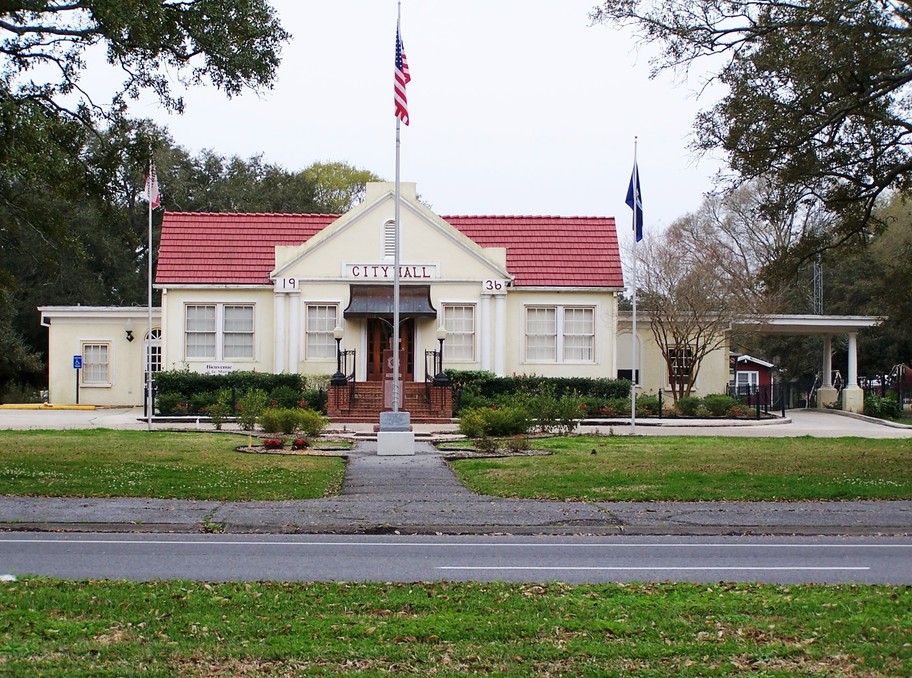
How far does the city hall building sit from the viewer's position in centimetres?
3862

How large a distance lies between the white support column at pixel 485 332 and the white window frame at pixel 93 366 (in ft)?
49.6

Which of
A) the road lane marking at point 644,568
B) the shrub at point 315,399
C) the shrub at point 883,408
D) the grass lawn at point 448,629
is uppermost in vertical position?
the shrub at point 315,399

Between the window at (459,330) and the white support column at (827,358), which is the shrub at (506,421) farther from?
the white support column at (827,358)

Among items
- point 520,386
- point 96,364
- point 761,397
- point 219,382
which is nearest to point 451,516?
point 520,386

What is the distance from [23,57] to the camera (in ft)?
58.9

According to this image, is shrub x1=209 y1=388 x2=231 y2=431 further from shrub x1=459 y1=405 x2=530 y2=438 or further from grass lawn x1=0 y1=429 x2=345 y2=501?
shrub x1=459 y1=405 x2=530 y2=438

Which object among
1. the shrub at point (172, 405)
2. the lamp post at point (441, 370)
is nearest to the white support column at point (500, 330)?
the lamp post at point (441, 370)

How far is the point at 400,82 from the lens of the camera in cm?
2416

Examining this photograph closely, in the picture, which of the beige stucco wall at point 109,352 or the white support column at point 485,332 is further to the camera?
the beige stucco wall at point 109,352

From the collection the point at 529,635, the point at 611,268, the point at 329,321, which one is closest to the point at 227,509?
the point at 529,635

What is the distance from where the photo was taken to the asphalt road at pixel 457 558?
1006cm

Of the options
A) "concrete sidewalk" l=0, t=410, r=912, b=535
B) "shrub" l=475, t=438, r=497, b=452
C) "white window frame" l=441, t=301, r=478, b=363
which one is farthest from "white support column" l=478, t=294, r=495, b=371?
"concrete sidewalk" l=0, t=410, r=912, b=535

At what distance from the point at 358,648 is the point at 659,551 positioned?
594cm

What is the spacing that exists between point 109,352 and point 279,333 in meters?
8.68
